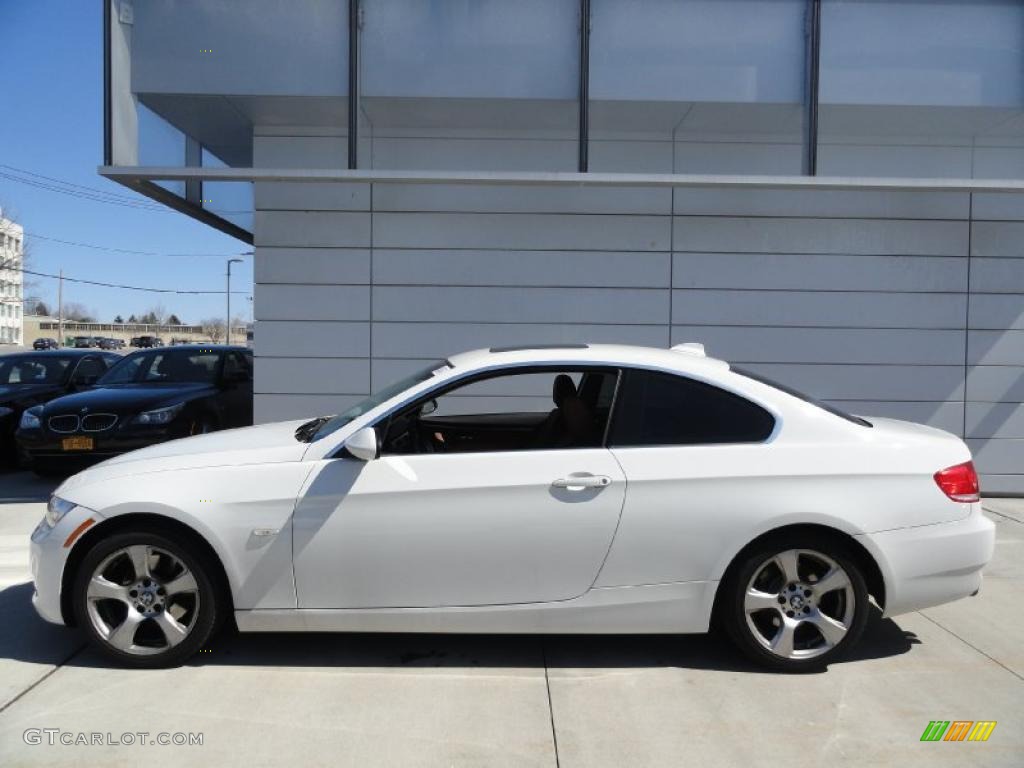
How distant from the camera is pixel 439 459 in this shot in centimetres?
386

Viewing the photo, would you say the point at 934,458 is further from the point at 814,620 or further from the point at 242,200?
the point at 242,200

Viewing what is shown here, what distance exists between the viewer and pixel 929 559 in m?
3.89

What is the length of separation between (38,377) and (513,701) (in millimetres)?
9505

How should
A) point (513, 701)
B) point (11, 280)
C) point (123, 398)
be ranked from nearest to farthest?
point (513, 701) < point (123, 398) < point (11, 280)

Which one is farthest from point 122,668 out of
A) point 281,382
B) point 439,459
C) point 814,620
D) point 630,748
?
point 281,382

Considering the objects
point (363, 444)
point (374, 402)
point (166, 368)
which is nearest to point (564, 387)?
point (374, 402)

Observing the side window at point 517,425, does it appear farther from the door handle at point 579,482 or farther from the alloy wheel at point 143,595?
the alloy wheel at point 143,595

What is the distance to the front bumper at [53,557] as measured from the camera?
3838mm

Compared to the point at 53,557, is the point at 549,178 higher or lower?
higher

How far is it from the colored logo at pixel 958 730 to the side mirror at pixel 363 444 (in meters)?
2.59

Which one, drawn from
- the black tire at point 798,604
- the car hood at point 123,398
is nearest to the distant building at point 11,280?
the car hood at point 123,398

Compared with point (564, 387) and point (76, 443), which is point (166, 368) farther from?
point (564, 387)

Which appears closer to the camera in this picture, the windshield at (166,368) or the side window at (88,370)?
the windshield at (166,368)

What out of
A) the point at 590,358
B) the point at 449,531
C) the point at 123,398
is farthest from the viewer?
the point at 123,398
